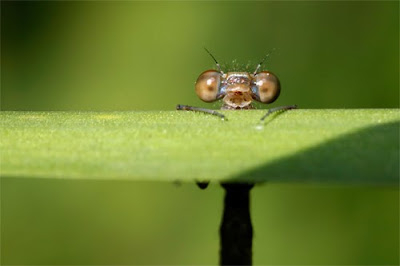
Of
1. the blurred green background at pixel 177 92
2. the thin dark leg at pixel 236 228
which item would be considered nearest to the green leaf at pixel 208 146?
the thin dark leg at pixel 236 228

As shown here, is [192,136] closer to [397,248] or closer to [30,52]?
[397,248]

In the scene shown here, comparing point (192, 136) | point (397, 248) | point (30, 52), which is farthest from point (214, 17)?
point (192, 136)

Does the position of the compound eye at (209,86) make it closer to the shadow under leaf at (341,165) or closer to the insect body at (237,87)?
the insect body at (237,87)

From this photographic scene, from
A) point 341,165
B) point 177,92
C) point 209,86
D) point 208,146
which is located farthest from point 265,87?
point 177,92

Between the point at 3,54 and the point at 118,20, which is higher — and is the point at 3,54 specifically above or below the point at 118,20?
below

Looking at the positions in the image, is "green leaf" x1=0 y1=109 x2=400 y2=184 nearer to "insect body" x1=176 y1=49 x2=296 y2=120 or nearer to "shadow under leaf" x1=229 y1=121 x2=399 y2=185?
"shadow under leaf" x1=229 y1=121 x2=399 y2=185
